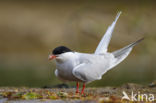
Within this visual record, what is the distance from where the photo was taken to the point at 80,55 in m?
4.29

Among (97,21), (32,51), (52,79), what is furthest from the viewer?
(32,51)

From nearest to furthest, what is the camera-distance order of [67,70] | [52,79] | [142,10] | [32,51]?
1. [67,70]
2. [142,10]
3. [52,79]
4. [32,51]

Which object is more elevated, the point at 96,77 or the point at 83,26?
the point at 83,26

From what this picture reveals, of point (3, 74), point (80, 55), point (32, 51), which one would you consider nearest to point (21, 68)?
point (3, 74)

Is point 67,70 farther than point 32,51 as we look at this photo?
No

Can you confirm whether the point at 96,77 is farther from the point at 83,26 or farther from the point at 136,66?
the point at 136,66

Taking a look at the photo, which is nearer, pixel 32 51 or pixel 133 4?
pixel 133 4

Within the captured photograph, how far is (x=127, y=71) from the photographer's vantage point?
23.7 feet

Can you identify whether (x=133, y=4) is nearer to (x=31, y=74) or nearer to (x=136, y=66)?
(x=136, y=66)

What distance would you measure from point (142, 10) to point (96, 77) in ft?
5.28

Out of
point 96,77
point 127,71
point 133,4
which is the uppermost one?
point 133,4

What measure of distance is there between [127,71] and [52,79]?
3.92 feet

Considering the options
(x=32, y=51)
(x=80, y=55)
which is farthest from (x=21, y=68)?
(x=80, y=55)

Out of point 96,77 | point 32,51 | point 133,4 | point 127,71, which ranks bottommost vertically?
point 96,77
